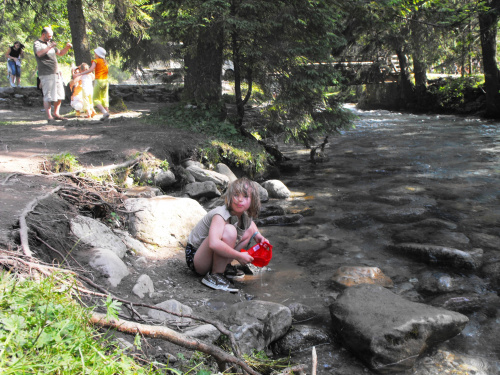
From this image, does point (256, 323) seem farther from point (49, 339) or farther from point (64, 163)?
point (64, 163)

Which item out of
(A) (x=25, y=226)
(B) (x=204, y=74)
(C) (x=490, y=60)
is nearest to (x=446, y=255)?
(A) (x=25, y=226)

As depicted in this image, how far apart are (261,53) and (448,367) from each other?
7.62m

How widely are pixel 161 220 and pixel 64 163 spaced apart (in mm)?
1865

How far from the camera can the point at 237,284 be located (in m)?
4.70

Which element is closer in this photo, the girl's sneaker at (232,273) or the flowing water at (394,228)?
the flowing water at (394,228)

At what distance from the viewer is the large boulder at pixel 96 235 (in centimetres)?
424

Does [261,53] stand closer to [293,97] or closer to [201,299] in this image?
[293,97]

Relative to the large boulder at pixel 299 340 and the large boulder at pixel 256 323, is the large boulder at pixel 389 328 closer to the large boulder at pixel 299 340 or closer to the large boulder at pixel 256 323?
the large boulder at pixel 299 340

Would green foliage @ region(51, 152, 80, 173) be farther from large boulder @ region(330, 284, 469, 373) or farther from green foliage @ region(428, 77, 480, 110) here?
green foliage @ region(428, 77, 480, 110)

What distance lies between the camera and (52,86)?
1005 centimetres

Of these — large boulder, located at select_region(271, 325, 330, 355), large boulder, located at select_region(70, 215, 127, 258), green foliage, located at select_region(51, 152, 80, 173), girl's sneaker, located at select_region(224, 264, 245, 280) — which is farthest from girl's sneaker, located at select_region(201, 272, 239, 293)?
green foliage, located at select_region(51, 152, 80, 173)

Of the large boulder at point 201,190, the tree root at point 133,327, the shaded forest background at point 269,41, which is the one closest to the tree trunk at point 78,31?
the shaded forest background at point 269,41

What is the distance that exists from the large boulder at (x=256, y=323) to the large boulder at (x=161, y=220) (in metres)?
1.92

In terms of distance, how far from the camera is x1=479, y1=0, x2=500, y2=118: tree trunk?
1490 centimetres
